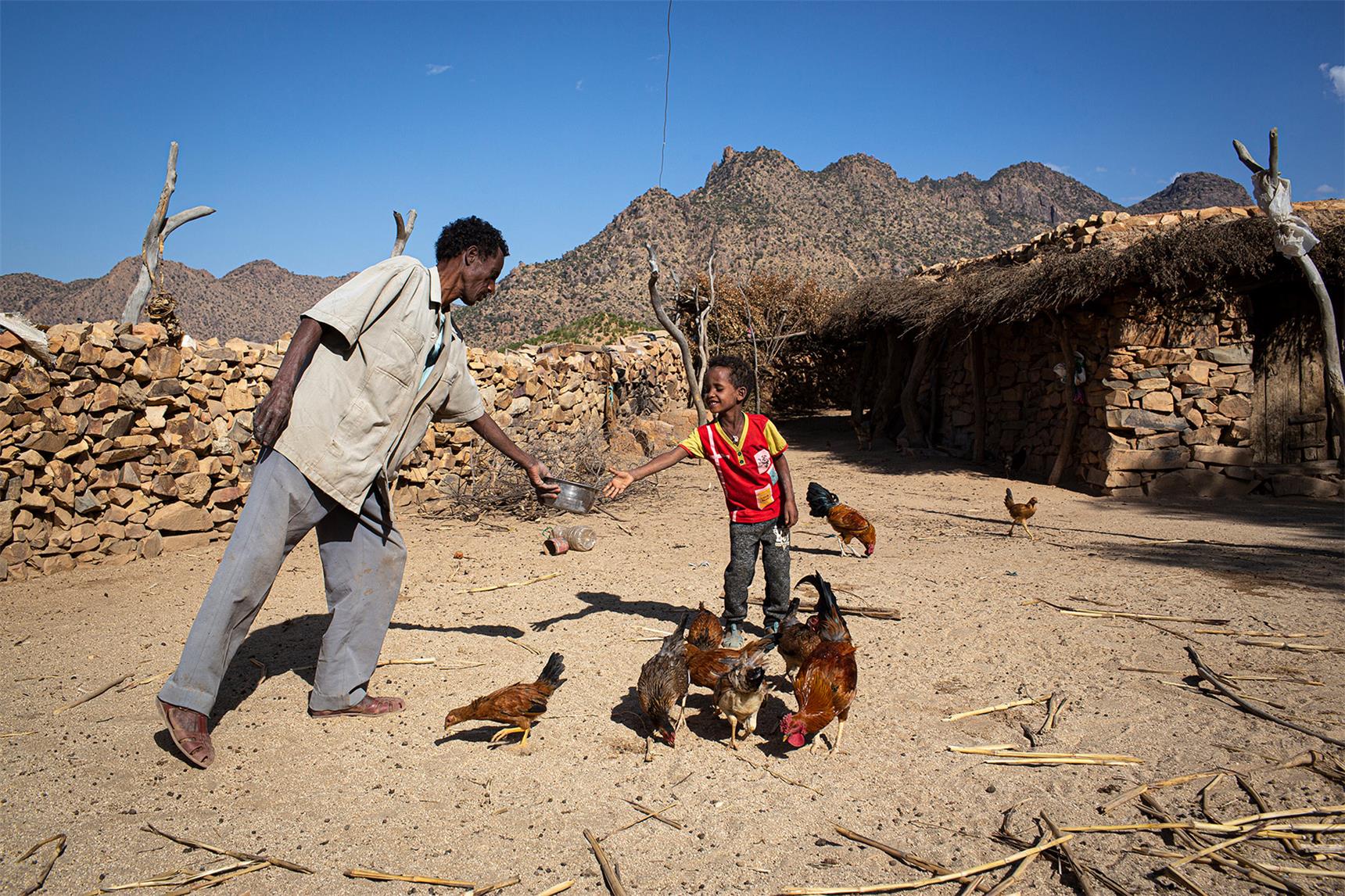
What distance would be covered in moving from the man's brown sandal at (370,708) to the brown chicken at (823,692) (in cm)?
180

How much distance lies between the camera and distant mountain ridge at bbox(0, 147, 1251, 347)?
32625 mm

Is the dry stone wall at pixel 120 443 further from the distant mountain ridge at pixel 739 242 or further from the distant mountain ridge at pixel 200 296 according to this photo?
the distant mountain ridge at pixel 739 242

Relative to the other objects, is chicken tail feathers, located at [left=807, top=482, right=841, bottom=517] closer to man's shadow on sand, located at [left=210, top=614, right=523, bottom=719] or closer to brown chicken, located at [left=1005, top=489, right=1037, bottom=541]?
brown chicken, located at [left=1005, top=489, right=1037, bottom=541]

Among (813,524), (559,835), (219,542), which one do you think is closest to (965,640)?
(559,835)

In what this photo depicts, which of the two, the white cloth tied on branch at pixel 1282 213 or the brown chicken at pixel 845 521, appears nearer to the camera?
the brown chicken at pixel 845 521

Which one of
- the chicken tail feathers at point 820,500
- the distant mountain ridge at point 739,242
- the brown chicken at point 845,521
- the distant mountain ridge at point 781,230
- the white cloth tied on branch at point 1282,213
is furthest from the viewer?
A: the distant mountain ridge at point 781,230

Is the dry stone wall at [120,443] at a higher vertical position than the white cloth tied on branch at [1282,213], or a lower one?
lower

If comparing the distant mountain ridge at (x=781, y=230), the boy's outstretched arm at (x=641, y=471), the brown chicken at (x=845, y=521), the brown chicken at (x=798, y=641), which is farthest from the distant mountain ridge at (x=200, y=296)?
the brown chicken at (x=798, y=641)

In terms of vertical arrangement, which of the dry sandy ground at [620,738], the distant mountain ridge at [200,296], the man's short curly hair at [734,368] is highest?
the distant mountain ridge at [200,296]

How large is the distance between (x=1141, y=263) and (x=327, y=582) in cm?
974

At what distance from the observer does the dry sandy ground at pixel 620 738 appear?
8.61ft

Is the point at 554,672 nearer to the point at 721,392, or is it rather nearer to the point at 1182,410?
the point at 721,392

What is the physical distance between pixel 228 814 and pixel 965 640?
3.76 metres

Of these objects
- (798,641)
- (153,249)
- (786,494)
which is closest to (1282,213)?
(786,494)
